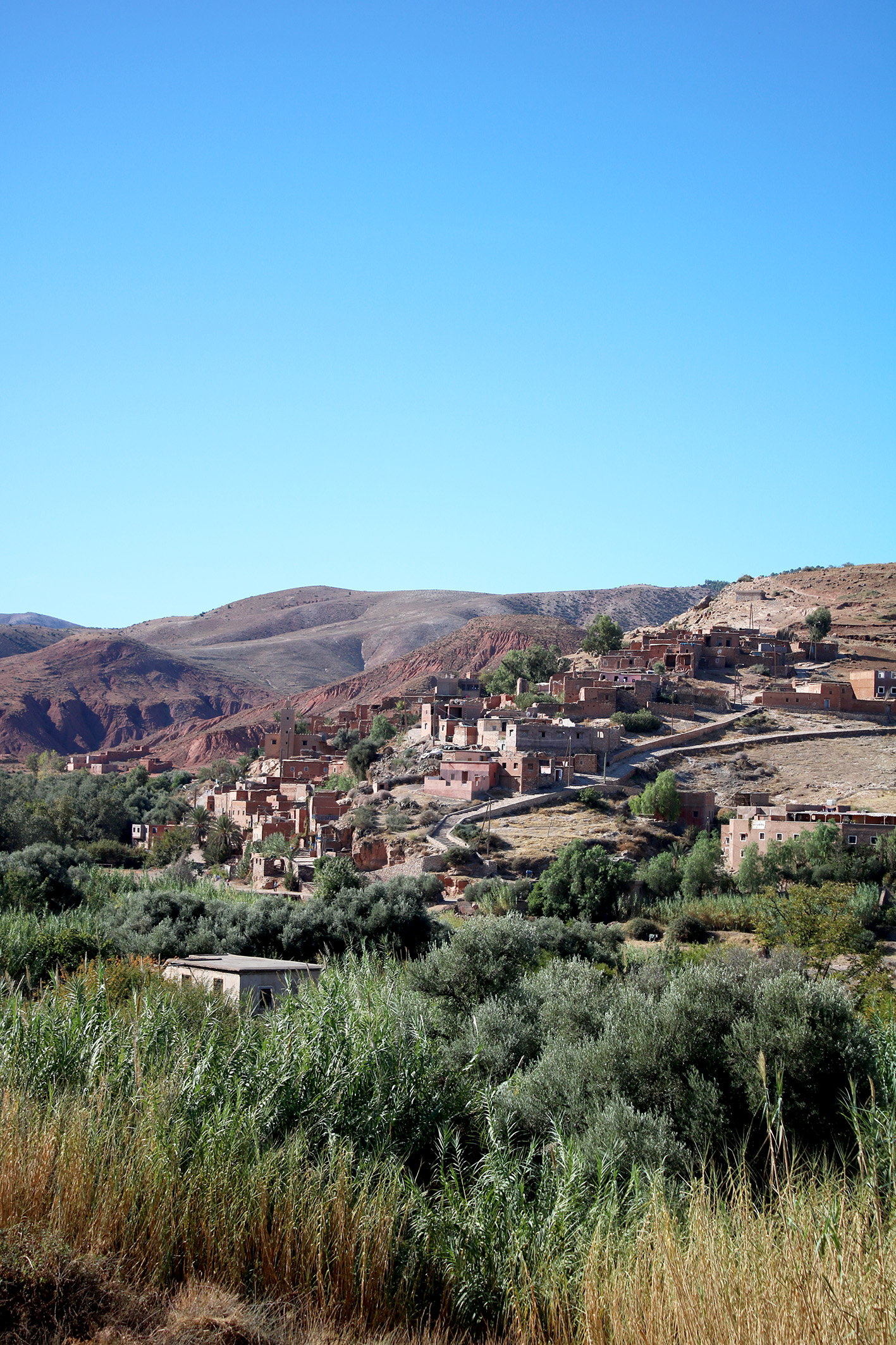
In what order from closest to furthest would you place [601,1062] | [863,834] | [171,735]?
[601,1062]
[863,834]
[171,735]

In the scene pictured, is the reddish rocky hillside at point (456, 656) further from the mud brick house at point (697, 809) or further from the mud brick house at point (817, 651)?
the mud brick house at point (697, 809)

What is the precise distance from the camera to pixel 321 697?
9456cm

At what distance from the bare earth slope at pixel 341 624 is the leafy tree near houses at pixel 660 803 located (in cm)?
7085

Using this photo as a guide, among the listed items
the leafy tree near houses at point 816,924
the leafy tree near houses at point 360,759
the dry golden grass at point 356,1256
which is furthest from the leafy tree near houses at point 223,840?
the dry golden grass at point 356,1256

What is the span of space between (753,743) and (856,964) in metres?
24.1

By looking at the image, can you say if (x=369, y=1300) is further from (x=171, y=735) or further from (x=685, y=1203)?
(x=171, y=735)

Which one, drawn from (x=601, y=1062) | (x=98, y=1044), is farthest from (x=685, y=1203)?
(x=98, y=1044)

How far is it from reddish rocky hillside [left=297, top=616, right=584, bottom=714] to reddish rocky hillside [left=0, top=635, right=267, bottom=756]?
37.5 feet

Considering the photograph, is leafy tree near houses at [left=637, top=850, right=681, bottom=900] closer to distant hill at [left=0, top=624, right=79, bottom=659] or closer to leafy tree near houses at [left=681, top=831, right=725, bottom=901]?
leafy tree near houses at [left=681, top=831, right=725, bottom=901]

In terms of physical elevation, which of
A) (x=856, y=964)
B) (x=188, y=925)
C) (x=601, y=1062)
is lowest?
(x=856, y=964)

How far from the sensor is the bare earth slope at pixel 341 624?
119m

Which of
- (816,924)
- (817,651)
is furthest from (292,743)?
(816,924)

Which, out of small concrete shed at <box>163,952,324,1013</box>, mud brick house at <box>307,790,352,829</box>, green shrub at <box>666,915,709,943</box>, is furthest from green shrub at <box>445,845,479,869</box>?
small concrete shed at <box>163,952,324,1013</box>

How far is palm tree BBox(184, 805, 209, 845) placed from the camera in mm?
43719
